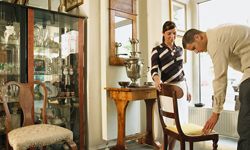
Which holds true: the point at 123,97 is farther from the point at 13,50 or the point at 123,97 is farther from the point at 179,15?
the point at 179,15

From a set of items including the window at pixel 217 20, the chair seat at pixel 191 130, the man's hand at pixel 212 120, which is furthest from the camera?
the window at pixel 217 20

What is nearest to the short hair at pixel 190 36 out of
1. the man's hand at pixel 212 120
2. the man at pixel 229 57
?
the man at pixel 229 57

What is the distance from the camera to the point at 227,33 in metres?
1.44

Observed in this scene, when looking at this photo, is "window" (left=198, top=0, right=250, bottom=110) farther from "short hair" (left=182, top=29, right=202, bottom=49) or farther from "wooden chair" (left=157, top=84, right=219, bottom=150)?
"short hair" (left=182, top=29, right=202, bottom=49)

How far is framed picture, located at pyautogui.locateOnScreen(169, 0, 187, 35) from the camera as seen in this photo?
376 centimetres

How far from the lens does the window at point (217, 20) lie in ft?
→ 11.5

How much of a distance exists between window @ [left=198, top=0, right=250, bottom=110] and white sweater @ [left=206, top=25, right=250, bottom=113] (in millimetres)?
2064

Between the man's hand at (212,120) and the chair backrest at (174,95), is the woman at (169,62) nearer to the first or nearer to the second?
the chair backrest at (174,95)

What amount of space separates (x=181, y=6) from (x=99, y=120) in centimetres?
239

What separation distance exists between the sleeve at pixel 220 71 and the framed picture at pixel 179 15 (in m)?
2.36

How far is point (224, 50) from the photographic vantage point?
142 centimetres

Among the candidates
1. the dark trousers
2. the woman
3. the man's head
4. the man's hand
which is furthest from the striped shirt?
the dark trousers

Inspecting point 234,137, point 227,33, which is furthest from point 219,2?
point 227,33

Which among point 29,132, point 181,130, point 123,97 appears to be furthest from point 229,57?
point 29,132
